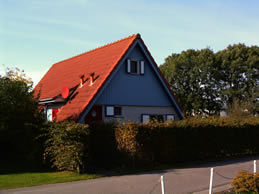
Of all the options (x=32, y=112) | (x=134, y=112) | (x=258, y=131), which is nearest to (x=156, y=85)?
(x=134, y=112)

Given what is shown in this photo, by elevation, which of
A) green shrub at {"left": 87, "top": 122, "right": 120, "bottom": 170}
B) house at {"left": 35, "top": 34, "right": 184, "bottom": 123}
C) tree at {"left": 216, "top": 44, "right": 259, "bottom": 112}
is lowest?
green shrub at {"left": 87, "top": 122, "right": 120, "bottom": 170}

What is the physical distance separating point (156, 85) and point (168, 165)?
817 centimetres

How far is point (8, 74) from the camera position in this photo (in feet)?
56.2

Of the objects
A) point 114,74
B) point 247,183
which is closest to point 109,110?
point 114,74

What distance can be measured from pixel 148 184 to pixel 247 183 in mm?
3342

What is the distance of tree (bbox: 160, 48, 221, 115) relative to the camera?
4488 cm

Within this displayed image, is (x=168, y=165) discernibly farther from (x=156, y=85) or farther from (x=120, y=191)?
(x=156, y=85)

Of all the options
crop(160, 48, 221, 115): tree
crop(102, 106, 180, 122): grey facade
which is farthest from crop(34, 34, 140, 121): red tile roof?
crop(160, 48, 221, 115): tree

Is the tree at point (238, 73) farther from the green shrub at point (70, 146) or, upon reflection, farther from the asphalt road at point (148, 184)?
the green shrub at point (70, 146)

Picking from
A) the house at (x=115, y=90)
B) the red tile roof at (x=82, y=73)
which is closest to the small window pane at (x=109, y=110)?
the house at (x=115, y=90)

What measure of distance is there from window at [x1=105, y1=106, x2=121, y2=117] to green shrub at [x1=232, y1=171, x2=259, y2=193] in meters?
11.0

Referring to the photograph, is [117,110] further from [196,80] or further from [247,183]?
[196,80]

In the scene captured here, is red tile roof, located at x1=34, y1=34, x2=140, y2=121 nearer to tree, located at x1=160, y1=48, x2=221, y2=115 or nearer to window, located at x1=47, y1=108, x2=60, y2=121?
window, located at x1=47, y1=108, x2=60, y2=121

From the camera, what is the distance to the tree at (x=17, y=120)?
14.6 m
